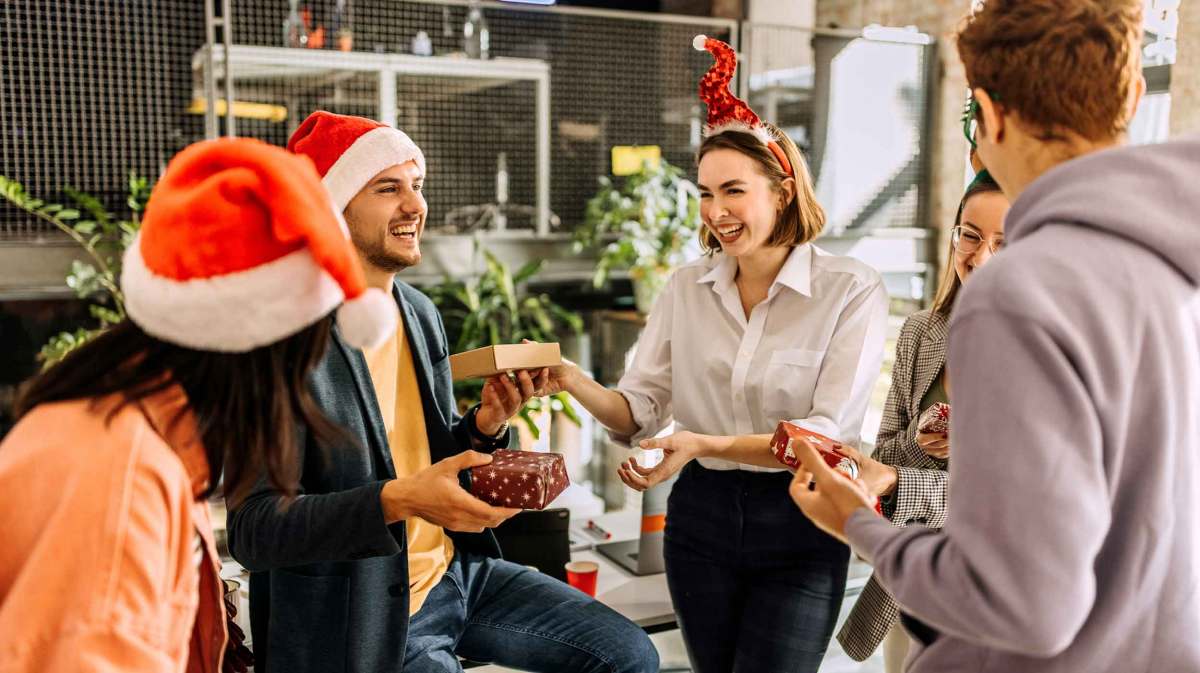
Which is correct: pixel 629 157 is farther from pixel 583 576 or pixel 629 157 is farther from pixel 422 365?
Result: pixel 422 365

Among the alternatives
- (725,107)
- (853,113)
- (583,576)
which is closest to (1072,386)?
(725,107)

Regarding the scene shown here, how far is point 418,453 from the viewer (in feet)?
6.01

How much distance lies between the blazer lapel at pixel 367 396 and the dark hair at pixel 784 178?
834mm

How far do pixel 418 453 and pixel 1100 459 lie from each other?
4.03 feet

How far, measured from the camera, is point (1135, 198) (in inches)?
36.4

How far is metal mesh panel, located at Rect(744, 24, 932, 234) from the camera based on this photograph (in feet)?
19.3

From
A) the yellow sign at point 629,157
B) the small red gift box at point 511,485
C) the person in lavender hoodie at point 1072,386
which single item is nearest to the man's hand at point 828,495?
the person in lavender hoodie at point 1072,386

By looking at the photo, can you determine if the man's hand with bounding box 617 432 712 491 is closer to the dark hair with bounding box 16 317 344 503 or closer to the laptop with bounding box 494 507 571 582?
the laptop with bounding box 494 507 571 582

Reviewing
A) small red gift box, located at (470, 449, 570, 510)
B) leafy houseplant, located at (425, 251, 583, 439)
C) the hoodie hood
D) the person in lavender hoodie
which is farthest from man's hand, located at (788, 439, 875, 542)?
leafy houseplant, located at (425, 251, 583, 439)

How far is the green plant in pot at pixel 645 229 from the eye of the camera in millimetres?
5043

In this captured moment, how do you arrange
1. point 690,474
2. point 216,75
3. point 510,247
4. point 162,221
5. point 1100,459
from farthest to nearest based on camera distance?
point 510,247 < point 216,75 < point 690,474 < point 162,221 < point 1100,459

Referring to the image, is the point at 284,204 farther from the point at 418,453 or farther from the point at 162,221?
the point at 418,453

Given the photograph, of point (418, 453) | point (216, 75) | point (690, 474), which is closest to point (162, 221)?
point (418, 453)

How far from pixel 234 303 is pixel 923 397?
137 cm
